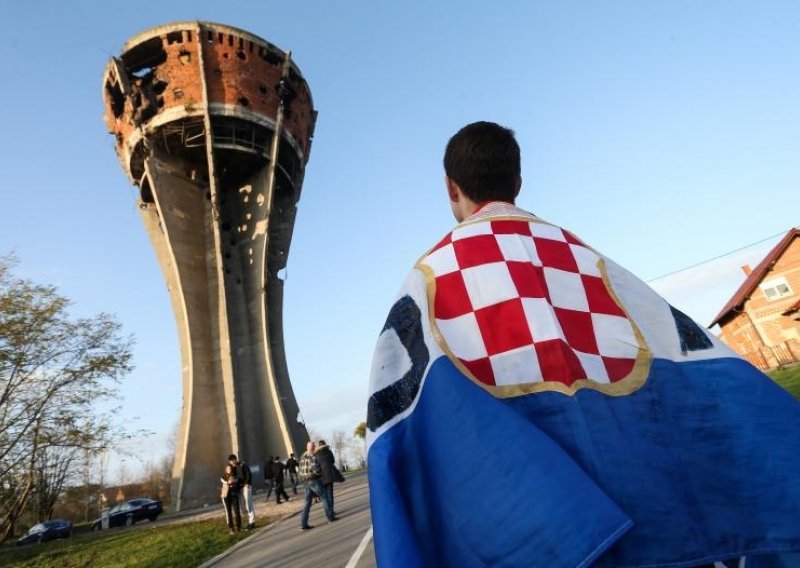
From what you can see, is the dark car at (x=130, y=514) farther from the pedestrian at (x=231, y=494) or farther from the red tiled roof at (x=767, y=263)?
the red tiled roof at (x=767, y=263)

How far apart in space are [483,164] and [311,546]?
291 inches

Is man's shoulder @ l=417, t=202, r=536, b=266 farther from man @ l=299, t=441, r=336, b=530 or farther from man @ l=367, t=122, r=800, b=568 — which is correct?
man @ l=299, t=441, r=336, b=530

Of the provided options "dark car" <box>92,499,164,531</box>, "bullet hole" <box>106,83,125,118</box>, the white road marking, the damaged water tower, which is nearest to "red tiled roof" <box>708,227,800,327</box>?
the damaged water tower

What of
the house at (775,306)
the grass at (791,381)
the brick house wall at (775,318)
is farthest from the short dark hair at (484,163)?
the brick house wall at (775,318)

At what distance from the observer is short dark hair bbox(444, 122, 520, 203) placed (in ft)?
5.30

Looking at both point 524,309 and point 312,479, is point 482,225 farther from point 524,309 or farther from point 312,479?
point 312,479

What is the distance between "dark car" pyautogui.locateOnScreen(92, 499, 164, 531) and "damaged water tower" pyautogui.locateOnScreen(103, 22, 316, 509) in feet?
16.7

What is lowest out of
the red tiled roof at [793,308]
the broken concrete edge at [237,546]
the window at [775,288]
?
the broken concrete edge at [237,546]

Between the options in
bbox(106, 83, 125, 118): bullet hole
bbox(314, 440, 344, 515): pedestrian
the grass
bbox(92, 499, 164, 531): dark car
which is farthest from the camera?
bbox(106, 83, 125, 118): bullet hole

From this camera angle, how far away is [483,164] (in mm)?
1616

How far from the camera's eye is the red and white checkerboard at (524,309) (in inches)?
47.3

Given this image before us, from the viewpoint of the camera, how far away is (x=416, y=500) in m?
1.07

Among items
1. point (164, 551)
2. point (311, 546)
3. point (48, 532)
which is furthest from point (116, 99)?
point (311, 546)

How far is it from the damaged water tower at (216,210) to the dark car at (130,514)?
5.08 metres
